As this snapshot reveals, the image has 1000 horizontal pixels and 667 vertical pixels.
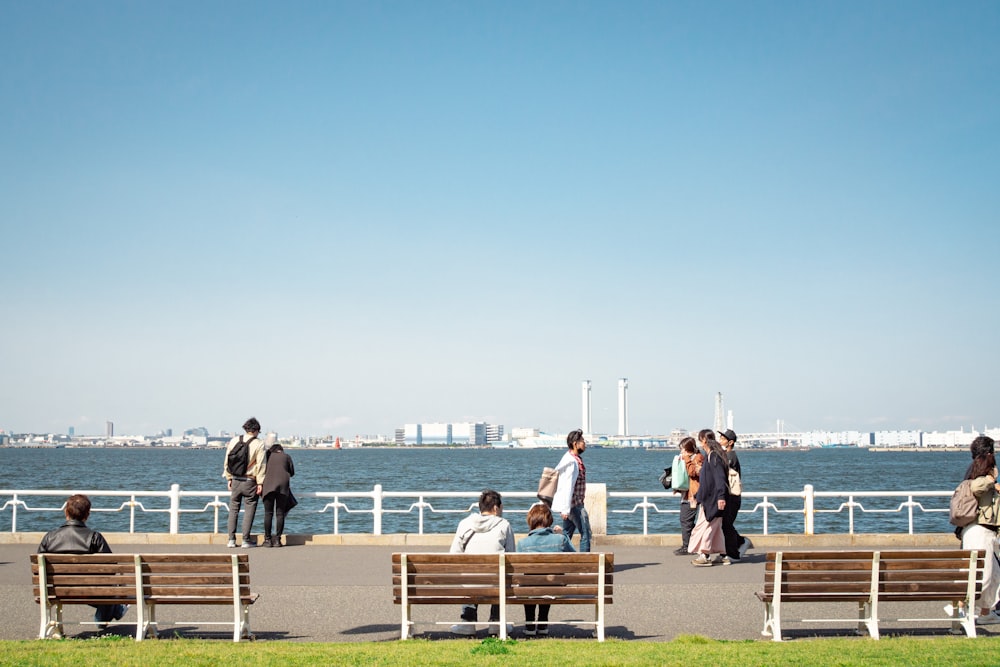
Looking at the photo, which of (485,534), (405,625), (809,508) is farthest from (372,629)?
(809,508)

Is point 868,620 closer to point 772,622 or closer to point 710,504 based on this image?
point 772,622

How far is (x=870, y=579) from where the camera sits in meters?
8.73

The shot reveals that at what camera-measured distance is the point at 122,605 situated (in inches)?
A: 364

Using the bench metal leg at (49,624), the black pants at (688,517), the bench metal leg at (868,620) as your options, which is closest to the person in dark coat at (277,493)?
the black pants at (688,517)

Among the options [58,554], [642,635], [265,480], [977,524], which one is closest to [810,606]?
[977,524]

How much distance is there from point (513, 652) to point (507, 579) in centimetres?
89

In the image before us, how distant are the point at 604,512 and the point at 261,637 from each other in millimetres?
8646

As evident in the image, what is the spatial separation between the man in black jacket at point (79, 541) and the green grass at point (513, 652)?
27.2 inches

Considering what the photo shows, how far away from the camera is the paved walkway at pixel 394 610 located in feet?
29.7

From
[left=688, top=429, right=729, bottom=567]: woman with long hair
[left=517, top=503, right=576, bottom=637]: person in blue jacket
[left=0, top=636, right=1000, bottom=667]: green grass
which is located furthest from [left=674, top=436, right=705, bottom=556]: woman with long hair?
[left=0, top=636, right=1000, bottom=667]: green grass

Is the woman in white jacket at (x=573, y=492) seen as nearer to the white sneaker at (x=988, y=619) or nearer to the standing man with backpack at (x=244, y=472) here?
the white sneaker at (x=988, y=619)

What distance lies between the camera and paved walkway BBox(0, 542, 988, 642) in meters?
9.06

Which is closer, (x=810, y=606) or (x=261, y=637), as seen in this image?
(x=261, y=637)

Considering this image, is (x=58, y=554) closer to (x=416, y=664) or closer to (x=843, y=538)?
(x=416, y=664)
